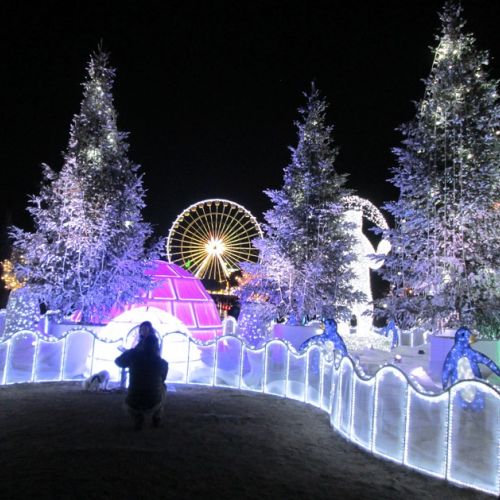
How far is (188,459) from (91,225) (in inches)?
418

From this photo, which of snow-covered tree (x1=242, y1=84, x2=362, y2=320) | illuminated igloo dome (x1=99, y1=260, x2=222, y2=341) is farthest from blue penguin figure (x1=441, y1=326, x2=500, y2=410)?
snow-covered tree (x1=242, y1=84, x2=362, y2=320)

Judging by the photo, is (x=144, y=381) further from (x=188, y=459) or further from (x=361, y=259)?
(x=361, y=259)

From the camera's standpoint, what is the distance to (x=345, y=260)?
18500 millimetres

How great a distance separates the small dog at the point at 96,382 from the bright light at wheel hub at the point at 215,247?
17236 millimetres

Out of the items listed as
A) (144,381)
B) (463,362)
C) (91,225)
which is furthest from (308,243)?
(144,381)

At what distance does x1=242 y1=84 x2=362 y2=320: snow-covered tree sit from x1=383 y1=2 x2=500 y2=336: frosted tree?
4.21 m

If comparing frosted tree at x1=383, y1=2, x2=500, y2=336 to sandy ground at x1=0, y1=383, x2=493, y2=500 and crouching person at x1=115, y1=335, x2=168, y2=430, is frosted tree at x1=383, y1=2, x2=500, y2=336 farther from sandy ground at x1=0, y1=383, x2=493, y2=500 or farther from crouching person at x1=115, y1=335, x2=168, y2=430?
crouching person at x1=115, y1=335, x2=168, y2=430

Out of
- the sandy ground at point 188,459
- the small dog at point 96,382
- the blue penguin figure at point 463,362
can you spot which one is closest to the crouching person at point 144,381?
the sandy ground at point 188,459

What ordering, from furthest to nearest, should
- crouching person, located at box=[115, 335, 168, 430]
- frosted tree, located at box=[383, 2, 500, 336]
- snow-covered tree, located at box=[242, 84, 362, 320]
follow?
snow-covered tree, located at box=[242, 84, 362, 320] → frosted tree, located at box=[383, 2, 500, 336] → crouching person, located at box=[115, 335, 168, 430]

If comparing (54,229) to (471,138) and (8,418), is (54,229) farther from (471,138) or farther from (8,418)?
(471,138)

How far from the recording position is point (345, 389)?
23.8 ft

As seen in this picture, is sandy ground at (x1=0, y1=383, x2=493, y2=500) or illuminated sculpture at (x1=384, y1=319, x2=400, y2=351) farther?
illuminated sculpture at (x1=384, y1=319, x2=400, y2=351)

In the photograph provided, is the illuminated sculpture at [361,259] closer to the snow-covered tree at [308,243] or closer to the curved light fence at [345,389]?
the snow-covered tree at [308,243]

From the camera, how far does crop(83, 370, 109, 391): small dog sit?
997 centimetres
